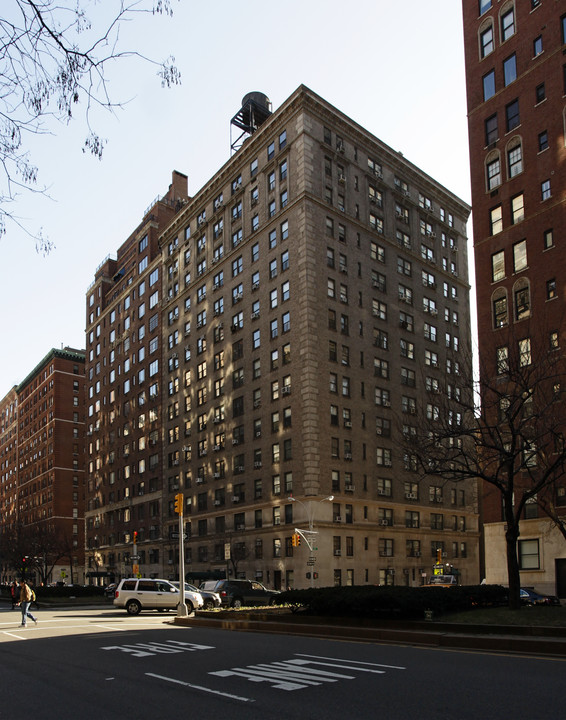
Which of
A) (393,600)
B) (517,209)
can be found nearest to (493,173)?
(517,209)

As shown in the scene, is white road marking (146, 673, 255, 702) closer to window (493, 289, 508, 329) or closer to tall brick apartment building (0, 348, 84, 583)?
window (493, 289, 508, 329)

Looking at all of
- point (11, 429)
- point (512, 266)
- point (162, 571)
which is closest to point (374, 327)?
point (512, 266)

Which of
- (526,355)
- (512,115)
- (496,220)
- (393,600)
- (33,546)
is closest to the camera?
(393,600)

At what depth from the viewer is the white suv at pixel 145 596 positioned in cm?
3719

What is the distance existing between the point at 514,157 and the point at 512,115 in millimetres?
2995

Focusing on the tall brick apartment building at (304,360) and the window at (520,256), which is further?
the tall brick apartment building at (304,360)

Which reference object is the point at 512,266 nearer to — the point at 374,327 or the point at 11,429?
the point at 374,327

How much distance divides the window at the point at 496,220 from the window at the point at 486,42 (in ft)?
37.7

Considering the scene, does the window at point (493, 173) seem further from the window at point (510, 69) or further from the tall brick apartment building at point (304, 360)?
the tall brick apartment building at point (304, 360)

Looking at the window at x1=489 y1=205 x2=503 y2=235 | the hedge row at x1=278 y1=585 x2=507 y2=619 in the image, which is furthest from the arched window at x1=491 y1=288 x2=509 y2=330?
the hedge row at x1=278 y1=585 x2=507 y2=619

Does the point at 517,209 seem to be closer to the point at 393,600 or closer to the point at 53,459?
the point at 393,600

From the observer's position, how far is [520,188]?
44.7m

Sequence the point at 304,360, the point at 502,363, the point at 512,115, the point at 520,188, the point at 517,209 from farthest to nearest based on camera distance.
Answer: the point at 304,360 < the point at 512,115 < the point at 517,209 < the point at 520,188 < the point at 502,363

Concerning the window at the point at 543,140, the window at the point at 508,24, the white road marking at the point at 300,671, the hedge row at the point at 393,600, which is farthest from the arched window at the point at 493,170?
the white road marking at the point at 300,671
